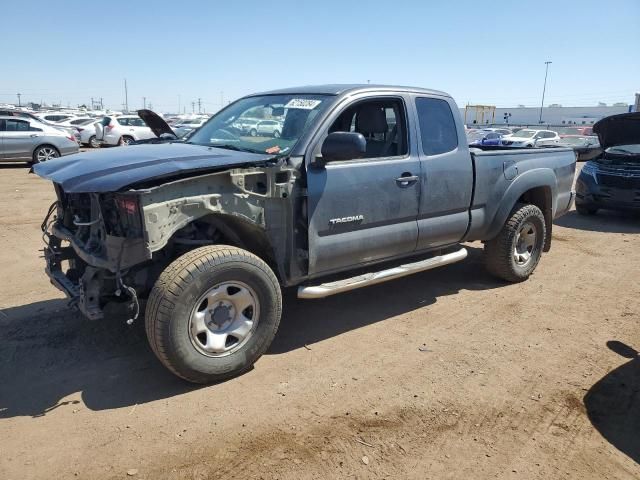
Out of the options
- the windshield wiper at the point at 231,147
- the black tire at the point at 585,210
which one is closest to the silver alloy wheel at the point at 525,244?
the windshield wiper at the point at 231,147

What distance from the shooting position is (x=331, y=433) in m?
2.98

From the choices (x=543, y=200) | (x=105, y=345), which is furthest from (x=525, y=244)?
(x=105, y=345)

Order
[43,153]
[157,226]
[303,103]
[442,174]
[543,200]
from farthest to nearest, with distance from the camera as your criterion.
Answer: [43,153], [543,200], [442,174], [303,103], [157,226]

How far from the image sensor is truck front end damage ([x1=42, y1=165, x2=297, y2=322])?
3.19 meters

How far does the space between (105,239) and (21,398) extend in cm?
115

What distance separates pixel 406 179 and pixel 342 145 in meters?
0.94

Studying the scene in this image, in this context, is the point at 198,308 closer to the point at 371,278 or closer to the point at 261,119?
the point at 371,278

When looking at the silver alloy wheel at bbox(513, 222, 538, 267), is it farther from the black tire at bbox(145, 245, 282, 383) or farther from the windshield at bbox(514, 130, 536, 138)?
the windshield at bbox(514, 130, 536, 138)

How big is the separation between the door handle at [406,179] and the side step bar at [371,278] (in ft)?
2.46

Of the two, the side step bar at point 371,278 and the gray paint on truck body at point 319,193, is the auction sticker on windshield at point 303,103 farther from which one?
the side step bar at point 371,278

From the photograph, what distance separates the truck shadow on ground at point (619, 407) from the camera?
297 centimetres

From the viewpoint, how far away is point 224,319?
353cm

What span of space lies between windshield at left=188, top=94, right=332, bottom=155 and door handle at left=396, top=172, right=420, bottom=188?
0.89 m

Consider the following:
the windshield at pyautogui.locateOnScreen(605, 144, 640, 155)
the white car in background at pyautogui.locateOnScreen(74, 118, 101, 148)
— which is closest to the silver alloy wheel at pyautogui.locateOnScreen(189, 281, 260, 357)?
the windshield at pyautogui.locateOnScreen(605, 144, 640, 155)
